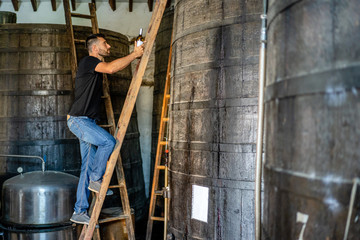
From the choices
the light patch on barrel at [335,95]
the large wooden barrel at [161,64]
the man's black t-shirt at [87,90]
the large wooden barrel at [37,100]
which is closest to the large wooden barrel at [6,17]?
the large wooden barrel at [37,100]

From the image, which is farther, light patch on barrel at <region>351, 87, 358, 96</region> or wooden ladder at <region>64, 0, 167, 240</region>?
wooden ladder at <region>64, 0, 167, 240</region>

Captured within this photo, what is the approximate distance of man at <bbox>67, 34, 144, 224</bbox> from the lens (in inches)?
151

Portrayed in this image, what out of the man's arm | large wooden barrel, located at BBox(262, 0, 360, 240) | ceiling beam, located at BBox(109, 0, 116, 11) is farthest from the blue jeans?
ceiling beam, located at BBox(109, 0, 116, 11)

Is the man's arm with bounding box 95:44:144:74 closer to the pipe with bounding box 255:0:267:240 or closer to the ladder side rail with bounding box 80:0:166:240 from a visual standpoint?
the ladder side rail with bounding box 80:0:166:240

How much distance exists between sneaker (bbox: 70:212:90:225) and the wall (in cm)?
363

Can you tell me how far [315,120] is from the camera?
4.95 ft

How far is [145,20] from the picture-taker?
8117mm

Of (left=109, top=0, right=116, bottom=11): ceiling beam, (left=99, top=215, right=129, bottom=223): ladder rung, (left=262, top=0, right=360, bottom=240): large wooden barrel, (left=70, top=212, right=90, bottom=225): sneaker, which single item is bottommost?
(left=99, top=215, right=129, bottom=223): ladder rung

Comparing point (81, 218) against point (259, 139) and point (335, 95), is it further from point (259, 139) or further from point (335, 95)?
point (335, 95)

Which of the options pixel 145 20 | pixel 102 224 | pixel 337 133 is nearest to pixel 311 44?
pixel 337 133

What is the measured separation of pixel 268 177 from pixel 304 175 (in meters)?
0.29

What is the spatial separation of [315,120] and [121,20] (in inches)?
284

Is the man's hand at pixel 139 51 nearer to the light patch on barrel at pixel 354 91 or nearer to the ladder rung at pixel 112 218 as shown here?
the ladder rung at pixel 112 218

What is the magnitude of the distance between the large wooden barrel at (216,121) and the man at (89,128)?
830 mm
